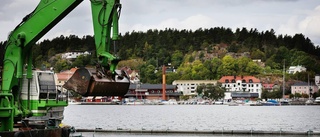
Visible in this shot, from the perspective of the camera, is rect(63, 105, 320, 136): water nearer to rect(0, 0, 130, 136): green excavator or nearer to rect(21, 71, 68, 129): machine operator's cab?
rect(21, 71, 68, 129): machine operator's cab

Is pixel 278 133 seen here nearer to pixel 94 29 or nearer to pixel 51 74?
pixel 51 74

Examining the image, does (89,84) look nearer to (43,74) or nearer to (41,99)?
(41,99)

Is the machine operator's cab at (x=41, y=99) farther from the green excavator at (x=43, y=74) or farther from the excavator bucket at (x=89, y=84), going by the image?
the excavator bucket at (x=89, y=84)

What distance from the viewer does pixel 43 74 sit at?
2845cm

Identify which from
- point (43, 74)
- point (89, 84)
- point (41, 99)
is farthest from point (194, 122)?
point (89, 84)

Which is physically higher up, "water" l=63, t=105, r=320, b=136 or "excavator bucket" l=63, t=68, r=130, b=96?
"excavator bucket" l=63, t=68, r=130, b=96

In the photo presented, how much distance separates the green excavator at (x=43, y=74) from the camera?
22969mm

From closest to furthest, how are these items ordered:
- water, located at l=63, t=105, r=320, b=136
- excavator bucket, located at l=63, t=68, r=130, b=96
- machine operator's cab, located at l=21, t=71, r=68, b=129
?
excavator bucket, located at l=63, t=68, r=130, b=96 < machine operator's cab, located at l=21, t=71, r=68, b=129 < water, located at l=63, t=105, r=320, b=136

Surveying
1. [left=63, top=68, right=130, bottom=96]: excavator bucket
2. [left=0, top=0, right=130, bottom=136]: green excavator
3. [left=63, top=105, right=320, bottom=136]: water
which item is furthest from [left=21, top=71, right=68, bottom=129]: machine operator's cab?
[left=63, top=105, right=320, bottom=136]: water

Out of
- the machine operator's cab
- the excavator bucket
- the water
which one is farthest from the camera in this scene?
the water

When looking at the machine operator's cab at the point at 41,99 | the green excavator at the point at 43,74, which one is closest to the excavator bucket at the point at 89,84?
the green excavator at the point at 43,74

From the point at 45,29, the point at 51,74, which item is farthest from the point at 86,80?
the point at 51,74

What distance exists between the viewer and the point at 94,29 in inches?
922

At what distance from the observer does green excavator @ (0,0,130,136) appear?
2297 cm
